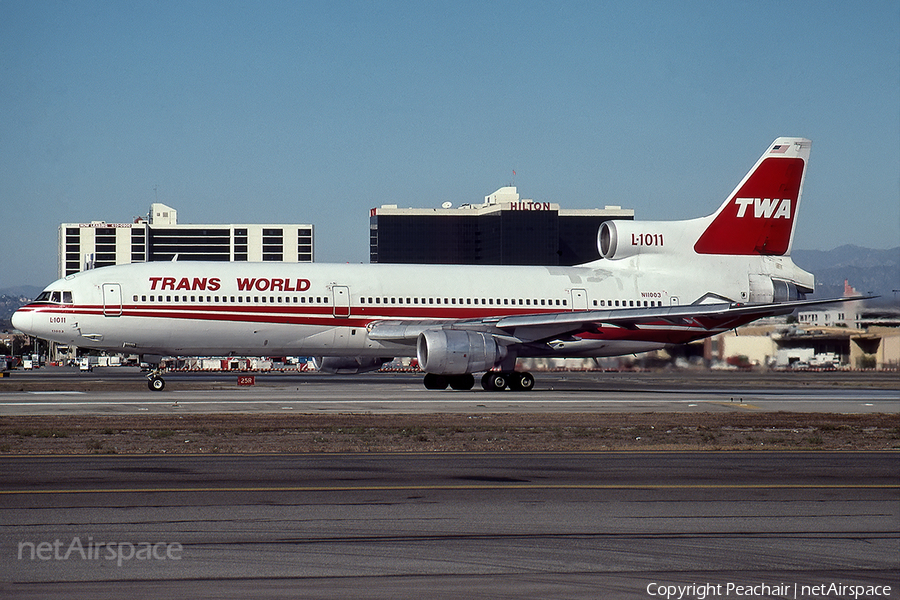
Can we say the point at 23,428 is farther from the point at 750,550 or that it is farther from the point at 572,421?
the point at 750,550

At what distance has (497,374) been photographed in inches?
1426

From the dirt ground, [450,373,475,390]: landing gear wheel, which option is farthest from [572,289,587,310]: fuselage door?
the dirt ground

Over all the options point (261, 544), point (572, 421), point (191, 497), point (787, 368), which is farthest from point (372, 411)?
point (787, 368)

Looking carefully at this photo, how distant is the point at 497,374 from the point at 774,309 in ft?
35.0

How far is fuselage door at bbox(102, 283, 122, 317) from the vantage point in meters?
33.9

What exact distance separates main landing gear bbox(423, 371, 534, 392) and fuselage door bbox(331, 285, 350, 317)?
389 cm

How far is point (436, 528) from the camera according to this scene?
10.2 metres

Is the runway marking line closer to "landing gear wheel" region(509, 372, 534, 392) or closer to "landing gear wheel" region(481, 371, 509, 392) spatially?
"landing gear wheel" region(481, 371, 509, 392)

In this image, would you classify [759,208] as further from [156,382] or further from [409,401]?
[156,382]

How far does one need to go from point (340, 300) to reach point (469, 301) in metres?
4.87

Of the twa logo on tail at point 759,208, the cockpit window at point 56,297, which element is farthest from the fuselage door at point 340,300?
the twa logo on tail at point 759,208

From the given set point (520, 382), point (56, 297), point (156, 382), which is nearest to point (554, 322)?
point (520, 382)

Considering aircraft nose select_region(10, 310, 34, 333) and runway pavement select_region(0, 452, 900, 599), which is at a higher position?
aircraft nose select_region(10, 310, 34, 333)

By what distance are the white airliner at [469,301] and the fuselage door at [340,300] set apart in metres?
0.04
